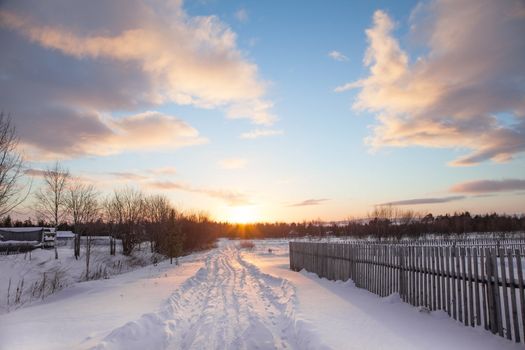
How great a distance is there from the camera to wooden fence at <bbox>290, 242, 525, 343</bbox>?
6.25 metres

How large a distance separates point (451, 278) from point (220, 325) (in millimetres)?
4990

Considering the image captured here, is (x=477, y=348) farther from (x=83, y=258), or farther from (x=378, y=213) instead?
(x=378, y=213)

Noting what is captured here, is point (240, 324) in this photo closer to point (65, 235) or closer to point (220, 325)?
point (220, 325)

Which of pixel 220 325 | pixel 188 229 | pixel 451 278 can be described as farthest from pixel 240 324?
pixel 188 229

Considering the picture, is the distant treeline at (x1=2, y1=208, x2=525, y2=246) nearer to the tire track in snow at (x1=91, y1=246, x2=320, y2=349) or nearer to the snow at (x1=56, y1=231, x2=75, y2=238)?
the snow at (x1=56, y1=231, x2=75, y2=238)

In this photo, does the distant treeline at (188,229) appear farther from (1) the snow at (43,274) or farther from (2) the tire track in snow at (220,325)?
(2) the tire track in snow at (220,325)

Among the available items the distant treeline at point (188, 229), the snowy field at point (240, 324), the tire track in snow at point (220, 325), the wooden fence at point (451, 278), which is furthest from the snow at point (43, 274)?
the wooden fence at point (451, 278)

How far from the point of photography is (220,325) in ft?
25.1

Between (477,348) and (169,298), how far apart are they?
25.3 feet

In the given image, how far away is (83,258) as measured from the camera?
3178 centimetres

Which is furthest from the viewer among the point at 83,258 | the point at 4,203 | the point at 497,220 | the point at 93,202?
the point at 497,220

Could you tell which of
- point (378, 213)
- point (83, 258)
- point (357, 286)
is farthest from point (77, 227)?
A: point (378, 213)

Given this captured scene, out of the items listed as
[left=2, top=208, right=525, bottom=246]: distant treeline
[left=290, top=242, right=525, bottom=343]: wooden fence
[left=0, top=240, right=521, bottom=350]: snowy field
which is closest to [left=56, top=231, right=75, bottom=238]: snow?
[left=2, top=208, right=525, bottom=246]: distant treeline

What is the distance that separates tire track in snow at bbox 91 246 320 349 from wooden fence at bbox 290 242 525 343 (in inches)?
108
